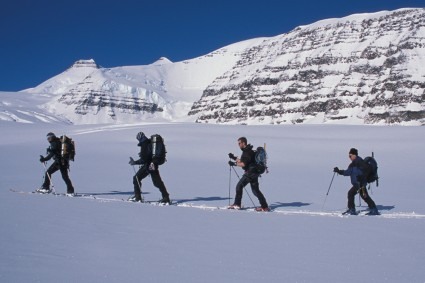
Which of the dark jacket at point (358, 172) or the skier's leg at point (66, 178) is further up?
the dark jacket at point (358, 172)

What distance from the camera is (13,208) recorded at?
9180mm

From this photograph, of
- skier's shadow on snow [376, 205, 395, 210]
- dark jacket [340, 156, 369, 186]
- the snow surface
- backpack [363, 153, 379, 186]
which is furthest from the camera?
skier's shadow on snow [376, 205, 395, 210]

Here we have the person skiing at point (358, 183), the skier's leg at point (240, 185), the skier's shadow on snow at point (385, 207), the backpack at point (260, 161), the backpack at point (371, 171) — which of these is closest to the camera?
the backpack at point (260, 161)

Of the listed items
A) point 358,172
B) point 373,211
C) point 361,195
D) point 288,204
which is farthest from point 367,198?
point 288,204

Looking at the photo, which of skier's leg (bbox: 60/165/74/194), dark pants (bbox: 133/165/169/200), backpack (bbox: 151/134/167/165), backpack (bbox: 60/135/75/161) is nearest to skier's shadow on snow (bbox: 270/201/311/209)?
dark pants (bbox: 133/165/169/200)

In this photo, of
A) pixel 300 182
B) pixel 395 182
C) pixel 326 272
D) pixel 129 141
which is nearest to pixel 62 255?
pixel 326 272

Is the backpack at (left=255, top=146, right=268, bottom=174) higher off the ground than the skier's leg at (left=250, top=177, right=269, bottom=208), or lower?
higher

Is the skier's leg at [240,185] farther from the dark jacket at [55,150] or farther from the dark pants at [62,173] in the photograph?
the dark jacket at [55,150]

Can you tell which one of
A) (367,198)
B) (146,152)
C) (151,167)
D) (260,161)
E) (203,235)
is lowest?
(203,235)

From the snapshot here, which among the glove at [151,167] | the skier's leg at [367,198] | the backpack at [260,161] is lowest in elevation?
the skier's leg at [367,198]

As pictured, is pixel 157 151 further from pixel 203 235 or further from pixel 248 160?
pixel 203 235

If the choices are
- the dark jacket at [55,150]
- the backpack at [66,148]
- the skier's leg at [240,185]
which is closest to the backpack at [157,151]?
the skier's leg at [240,185]

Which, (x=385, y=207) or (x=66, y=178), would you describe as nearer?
(x=66, y=178)

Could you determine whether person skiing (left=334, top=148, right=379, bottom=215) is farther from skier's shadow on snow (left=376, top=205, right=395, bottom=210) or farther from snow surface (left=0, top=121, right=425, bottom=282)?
skier's shadow on snow (left=376, top=205, right=395, bottom=210)
